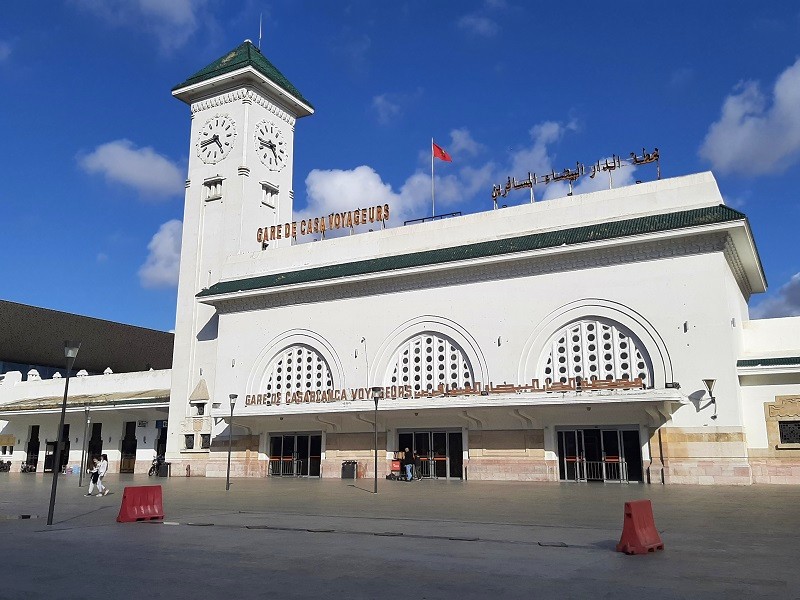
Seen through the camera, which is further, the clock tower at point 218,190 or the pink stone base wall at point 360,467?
the clock tower at point 218,190

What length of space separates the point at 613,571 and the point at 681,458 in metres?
18.7

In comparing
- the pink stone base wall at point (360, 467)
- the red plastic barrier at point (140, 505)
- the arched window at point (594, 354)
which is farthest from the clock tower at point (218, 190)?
the red plastic barrier at point (140, 505)

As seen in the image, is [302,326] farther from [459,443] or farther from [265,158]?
[265,158]

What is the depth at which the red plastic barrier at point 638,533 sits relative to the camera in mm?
9914

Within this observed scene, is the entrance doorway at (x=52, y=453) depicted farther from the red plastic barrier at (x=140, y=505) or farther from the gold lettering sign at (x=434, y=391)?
the red plastic barrier at (x=140, y=505)

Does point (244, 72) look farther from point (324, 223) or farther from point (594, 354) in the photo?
point (594, 354)

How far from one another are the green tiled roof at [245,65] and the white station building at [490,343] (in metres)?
0.76

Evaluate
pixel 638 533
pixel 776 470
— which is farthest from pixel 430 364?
pixel 638 533

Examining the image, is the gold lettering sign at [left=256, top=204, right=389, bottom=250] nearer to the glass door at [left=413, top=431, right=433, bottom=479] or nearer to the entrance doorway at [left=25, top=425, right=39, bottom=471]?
the glass door at [left=413, top=431, right=433, bottom=479]

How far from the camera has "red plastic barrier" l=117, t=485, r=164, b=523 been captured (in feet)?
48.7

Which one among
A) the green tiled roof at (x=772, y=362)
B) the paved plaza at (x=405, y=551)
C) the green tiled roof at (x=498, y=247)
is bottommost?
the paved plaza at (x=405, y=551)

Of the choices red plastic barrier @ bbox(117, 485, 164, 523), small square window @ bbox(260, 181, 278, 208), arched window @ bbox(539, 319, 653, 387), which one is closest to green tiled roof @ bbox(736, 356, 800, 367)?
arched window @ bbox(539, 319, 653, 387)

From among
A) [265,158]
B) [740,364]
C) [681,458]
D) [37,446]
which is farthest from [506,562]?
[37,446]

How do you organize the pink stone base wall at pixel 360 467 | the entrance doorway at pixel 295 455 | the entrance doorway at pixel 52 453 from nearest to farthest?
the pink stone base wall at pixel 360 467, the entrance doorway at pixel 295 455, the entrance doorway at pixel 52 453
